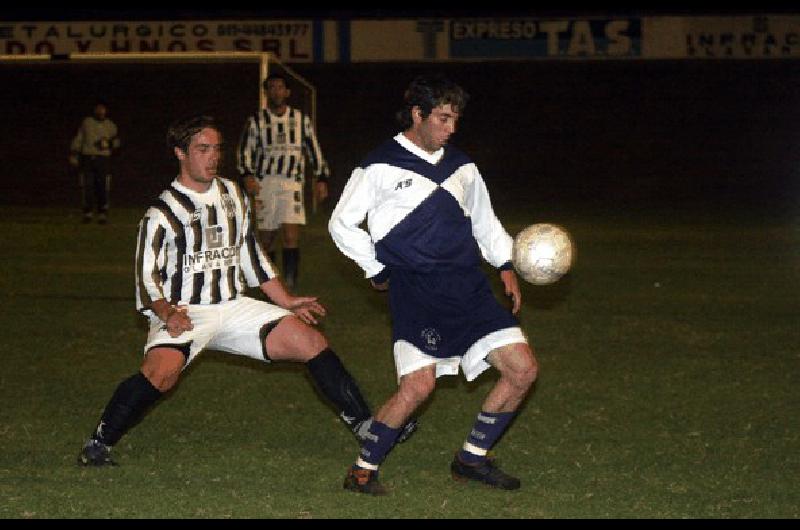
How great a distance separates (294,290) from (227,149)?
646 inches

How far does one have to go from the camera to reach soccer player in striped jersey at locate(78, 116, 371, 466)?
5.64m

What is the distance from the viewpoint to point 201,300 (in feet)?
19.0

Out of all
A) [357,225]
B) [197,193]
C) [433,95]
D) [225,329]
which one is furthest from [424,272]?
[197,193]

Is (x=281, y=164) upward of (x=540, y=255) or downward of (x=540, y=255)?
upward

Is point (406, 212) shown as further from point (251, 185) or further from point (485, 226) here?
point (251, 185)

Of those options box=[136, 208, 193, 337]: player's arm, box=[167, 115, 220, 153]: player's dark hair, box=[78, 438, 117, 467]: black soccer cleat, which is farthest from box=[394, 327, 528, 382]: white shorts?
box=[78, 438, 117, 467]: black soccer cleat

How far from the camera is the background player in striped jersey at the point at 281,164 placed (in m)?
12.0

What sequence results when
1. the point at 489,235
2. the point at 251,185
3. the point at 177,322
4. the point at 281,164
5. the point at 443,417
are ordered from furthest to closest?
the point at 281,164 < the point at 251,185 < the point at 443,417 < the point at 489,235 < the point at 177,322

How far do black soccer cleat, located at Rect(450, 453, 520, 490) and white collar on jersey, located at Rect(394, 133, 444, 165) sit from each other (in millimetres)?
1228

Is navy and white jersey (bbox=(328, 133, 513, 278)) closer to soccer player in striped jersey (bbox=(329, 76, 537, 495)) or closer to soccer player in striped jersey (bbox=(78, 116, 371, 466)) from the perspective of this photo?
soccer player in striped jersey (bbox=(329, 76, 537, 495))

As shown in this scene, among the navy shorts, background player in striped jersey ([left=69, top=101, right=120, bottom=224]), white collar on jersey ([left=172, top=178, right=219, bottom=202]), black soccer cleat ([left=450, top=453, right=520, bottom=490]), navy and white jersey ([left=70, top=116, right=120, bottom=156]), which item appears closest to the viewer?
the navy shorts

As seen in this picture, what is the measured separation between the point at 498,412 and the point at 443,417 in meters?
1.48

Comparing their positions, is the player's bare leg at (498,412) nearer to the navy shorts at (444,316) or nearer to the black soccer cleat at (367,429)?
the navy shorts at (444,316)

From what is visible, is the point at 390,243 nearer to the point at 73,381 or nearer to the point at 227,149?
the point at 73,381
